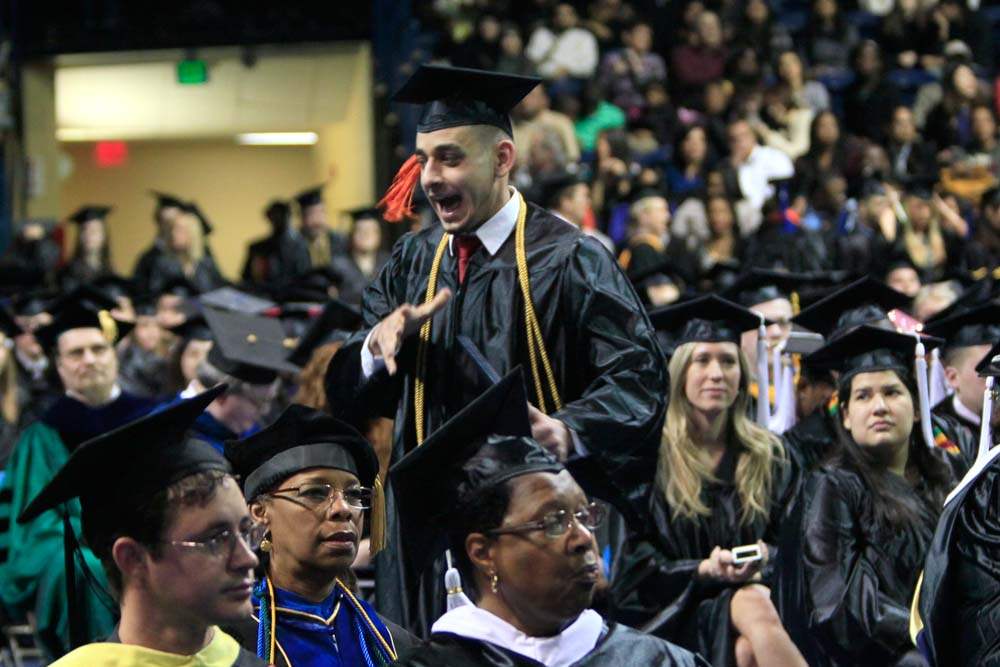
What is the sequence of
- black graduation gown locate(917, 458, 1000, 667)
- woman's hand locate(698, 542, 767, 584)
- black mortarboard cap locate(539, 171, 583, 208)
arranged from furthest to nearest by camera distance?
black mortarboard cap locate(539, 171, 583, 208)
woman's hand locate(698, 542, 767, 584)
black graduation gown locate(917, 458, 1000, 667)

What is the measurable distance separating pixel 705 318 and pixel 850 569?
59.2 inches

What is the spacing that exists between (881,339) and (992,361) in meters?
1.11

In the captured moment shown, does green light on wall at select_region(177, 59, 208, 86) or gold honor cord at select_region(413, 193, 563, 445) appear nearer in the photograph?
gold honor cord at select_region(413, 193, 563, 445)

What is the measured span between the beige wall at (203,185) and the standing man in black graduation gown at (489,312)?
17.2 m

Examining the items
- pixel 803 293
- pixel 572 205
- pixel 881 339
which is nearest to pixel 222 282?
pixel 572 205

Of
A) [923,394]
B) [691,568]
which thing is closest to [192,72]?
[691,568]

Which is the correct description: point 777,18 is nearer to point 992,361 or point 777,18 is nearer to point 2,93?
point 2,93

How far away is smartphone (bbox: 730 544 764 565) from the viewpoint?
6.60 m

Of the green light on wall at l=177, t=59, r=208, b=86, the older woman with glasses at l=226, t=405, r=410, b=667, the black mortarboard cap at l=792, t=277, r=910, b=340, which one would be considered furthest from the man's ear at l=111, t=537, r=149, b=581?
the green light on wall at l=177, t=59, r=208, b=86

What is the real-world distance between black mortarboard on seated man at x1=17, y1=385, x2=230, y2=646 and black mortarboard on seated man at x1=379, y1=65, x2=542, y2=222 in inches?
60.5

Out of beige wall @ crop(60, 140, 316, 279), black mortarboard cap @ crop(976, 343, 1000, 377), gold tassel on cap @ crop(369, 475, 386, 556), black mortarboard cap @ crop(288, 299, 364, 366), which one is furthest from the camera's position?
beige wall @ crop(60, 140, 316, 279)

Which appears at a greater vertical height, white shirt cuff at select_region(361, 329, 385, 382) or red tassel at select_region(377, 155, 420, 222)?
red tassel at select_region(377, 155, 420, 222)

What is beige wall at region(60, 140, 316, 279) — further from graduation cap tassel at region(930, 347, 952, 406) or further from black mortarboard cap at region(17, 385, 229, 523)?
black mortarboard cap at region(17, 385, 229, 523)

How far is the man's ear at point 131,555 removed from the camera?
3518mm
